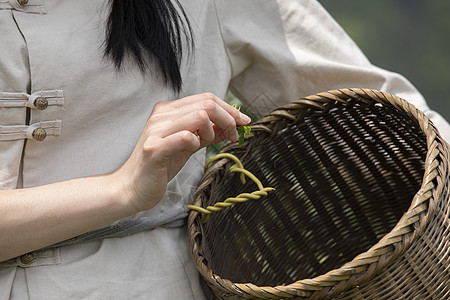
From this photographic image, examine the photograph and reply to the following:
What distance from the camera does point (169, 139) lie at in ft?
1.91

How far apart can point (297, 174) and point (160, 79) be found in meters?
0.29

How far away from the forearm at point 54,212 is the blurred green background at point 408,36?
2.56 metres

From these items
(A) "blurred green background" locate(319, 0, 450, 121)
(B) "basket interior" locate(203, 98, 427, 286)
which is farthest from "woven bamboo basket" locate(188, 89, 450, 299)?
(A) "blurred green background" locate(319, 0, 450, 121)

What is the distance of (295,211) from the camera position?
3.11 feet

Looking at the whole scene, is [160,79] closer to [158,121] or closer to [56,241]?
[158,121]

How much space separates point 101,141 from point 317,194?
0.39m

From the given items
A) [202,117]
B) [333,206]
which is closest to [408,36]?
[333,206]

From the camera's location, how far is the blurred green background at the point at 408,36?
303 cm

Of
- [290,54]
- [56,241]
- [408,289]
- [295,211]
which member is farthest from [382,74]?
[56,241]

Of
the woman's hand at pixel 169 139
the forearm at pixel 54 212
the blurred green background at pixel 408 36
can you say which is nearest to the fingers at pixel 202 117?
the woman's hand at pixel 169 139

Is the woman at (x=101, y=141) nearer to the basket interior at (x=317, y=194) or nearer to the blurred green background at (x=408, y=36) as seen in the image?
the basket interior at (x=317, y=194)

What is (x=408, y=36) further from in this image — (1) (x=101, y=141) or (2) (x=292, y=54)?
(1) (x=101, y=141)

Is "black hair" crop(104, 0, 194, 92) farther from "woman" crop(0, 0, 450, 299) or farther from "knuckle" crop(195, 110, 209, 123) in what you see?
"knuckle" crop(195, 110, 209, 123)

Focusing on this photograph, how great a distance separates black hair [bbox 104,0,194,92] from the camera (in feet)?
2.39
